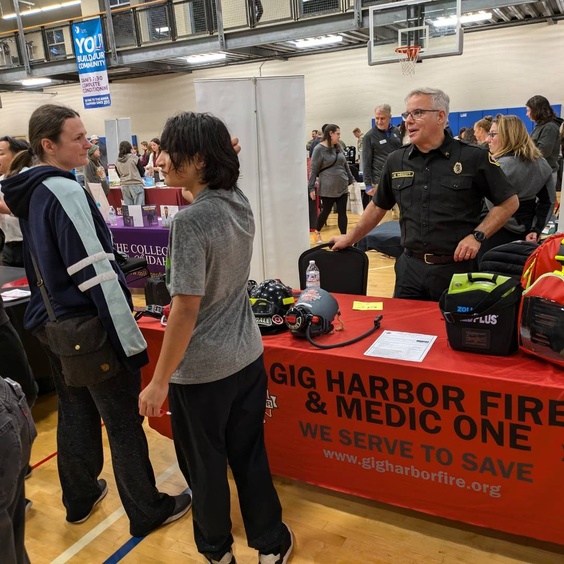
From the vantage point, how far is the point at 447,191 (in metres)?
2.35

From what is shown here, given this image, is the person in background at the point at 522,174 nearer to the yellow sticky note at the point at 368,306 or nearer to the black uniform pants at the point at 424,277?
the black uniform pants at the point at 424,277

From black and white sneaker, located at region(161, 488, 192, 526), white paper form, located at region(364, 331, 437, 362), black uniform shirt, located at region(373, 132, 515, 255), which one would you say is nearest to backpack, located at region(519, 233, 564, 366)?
white paper form, located at region(364, 331, 437, 362)

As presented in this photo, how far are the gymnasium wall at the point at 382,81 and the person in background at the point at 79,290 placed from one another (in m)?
10.4

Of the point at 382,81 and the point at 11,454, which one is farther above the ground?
the point at 382,81

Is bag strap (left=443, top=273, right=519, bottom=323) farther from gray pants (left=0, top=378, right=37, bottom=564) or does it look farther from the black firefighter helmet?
gray pants (left=0, top=378, right=37, bottom=564)

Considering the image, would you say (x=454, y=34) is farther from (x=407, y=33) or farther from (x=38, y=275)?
(x=38, y=275)

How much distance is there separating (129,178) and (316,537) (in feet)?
21.9

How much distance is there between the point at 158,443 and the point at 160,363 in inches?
58.9

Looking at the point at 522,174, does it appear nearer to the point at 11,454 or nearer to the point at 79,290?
the point at 79,290

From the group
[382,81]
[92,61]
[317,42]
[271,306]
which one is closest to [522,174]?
[271,306]

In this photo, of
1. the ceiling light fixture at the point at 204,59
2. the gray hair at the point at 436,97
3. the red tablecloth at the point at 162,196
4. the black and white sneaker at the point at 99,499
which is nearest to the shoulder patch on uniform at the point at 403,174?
the gray hair at the point at 436,97

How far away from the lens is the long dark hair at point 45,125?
170cm

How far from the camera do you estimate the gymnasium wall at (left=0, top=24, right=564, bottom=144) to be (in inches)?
416

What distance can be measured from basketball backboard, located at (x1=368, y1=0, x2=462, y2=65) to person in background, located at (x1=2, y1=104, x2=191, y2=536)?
5861mm
